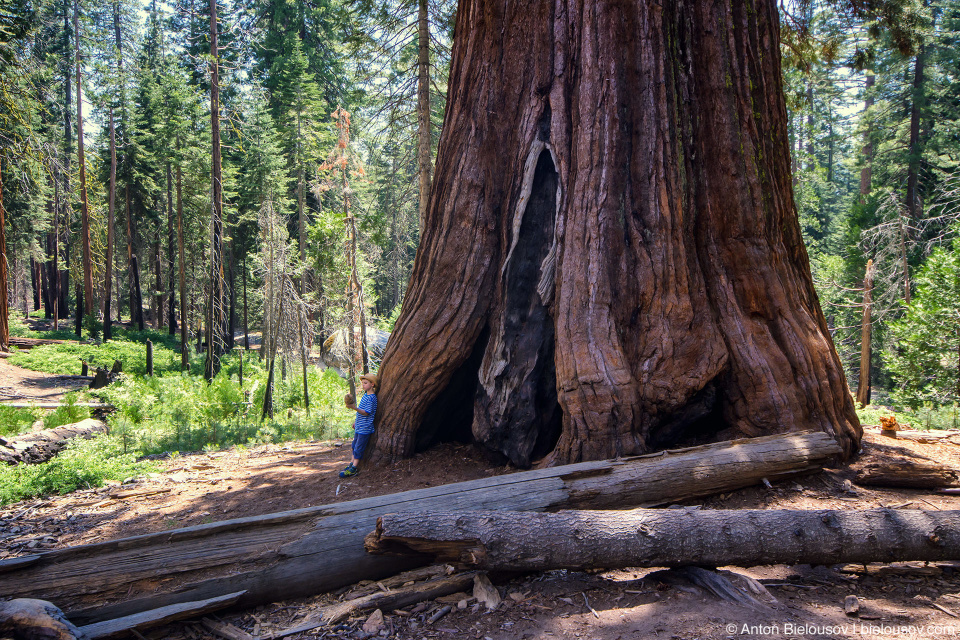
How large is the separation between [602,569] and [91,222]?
115 feet

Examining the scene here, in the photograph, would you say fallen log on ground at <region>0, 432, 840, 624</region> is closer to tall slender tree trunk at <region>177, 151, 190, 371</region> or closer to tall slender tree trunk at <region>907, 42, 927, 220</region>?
tall slender tree trunk at <region>177, 151, 190, 371</region>

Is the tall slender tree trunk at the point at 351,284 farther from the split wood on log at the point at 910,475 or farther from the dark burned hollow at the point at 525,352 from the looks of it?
the split wood on log at the point at 910,475

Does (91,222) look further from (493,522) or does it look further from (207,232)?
(493,522)

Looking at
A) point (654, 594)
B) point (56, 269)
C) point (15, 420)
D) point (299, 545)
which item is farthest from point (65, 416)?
point (56, 269)

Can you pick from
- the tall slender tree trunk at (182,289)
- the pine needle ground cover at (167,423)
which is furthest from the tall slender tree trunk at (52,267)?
the pine needle ground cover at (167,423)

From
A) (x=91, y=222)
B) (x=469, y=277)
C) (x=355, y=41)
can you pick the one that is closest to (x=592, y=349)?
(x=469, y=277)

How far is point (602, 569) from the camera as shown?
3523mm

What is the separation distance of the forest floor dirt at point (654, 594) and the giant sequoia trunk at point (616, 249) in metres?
0.79

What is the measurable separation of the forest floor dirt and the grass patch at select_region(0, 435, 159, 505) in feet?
3.18

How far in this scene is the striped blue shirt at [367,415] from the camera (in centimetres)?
649

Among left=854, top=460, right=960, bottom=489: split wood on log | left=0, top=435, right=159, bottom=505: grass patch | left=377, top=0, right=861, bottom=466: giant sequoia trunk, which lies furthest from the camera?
left=0, top=435, right=159, bottom=505: grass patch

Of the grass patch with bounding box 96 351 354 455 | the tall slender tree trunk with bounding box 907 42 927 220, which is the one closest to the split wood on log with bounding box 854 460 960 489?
the grass patch with bounding box 96 351 354 455

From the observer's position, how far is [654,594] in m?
3.36

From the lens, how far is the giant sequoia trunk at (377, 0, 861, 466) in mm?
5164
